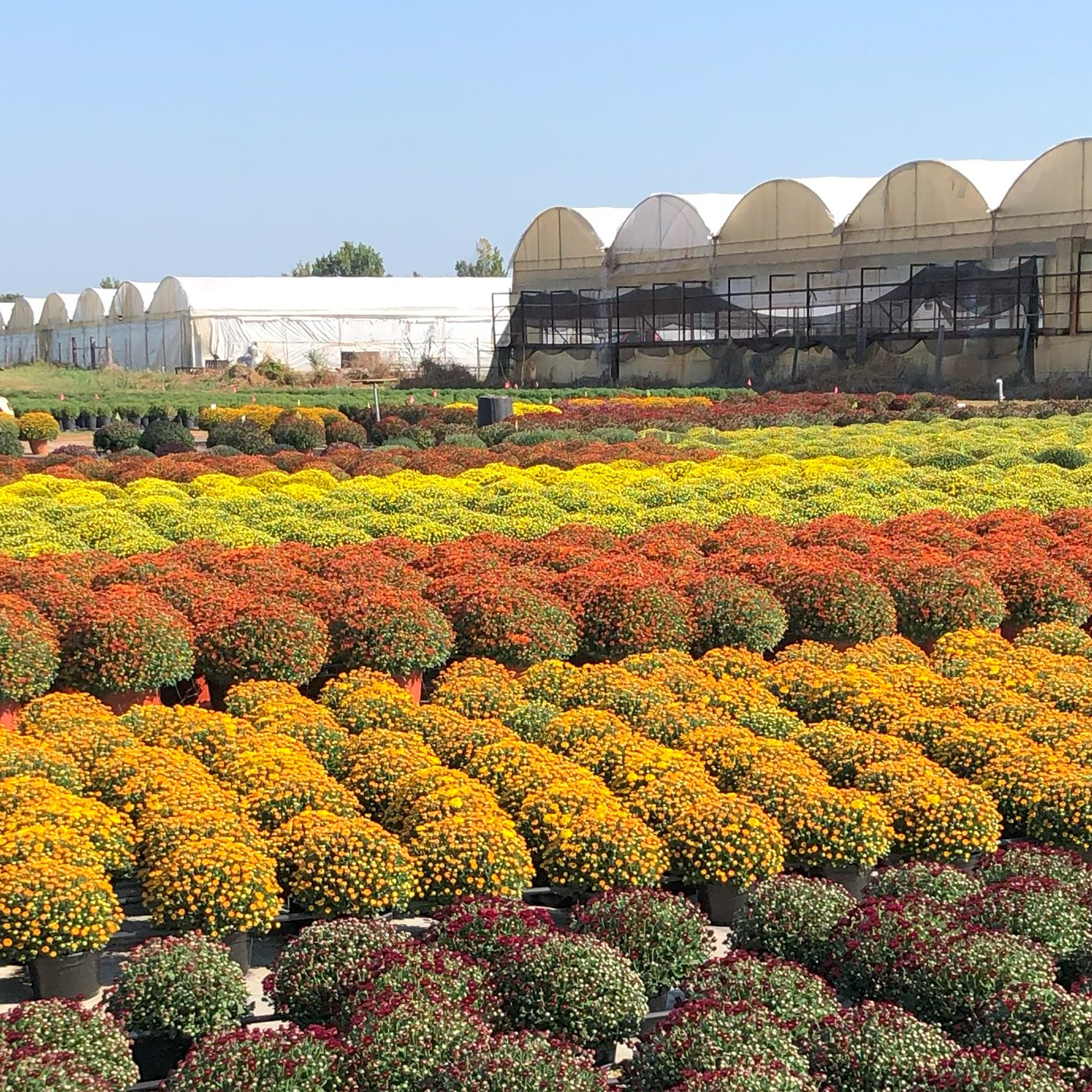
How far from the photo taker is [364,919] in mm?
6098

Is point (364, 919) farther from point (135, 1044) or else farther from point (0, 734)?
point (0, 734)

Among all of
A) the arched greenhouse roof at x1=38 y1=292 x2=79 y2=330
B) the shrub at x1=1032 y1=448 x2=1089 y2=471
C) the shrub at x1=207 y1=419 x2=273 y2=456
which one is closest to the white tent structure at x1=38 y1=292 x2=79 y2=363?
the arched greenhouse roof at x1=38 y1=292 x2=79 y2=330

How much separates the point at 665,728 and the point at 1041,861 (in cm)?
236

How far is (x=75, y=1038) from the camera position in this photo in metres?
5.07

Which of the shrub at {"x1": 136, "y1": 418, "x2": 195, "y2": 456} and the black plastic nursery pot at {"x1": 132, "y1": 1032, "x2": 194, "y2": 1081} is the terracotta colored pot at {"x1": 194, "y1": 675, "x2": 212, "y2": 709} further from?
the shrub at {"x1": 136, "y1": 418, "x2": 195, "y2": 456}

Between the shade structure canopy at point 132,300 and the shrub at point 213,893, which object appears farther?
the shade structure canopy at point 132,300

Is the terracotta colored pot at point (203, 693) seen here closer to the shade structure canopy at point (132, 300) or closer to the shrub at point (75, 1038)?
the shrub at point (75, 1038)

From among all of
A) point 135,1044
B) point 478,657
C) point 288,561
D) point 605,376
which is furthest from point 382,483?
point 605,376

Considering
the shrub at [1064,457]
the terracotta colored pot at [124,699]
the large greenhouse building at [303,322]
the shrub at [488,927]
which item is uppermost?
the large greenhouse building at [303,322]

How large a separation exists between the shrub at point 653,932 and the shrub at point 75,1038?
182 cm

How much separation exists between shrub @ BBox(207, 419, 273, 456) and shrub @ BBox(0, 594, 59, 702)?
14.9 meters

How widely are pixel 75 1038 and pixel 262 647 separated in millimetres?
4728

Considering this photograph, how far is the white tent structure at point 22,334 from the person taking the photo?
69688mm

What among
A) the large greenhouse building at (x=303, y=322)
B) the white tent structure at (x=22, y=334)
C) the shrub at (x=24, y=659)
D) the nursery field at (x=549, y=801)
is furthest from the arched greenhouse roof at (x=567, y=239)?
the shrub at (x=24, y=659)
